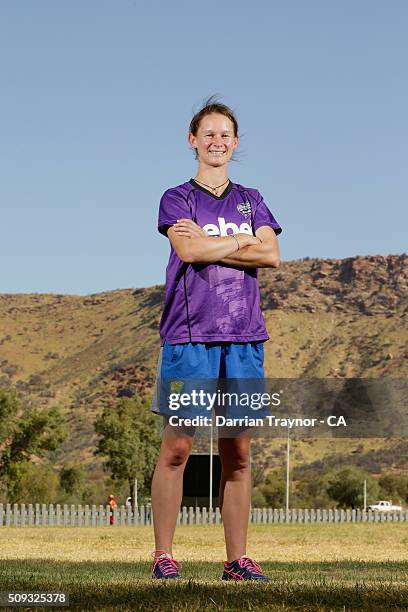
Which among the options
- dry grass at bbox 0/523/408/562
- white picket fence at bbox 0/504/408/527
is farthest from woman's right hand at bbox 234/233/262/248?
white picket fence at bbox 0/504/408/527

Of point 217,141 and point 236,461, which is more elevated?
point 217,141

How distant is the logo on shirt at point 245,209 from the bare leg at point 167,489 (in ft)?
4.48

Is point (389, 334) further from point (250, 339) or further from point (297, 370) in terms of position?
point (250, 339)

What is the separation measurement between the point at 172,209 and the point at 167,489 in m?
1.66

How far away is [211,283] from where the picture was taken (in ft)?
23.7

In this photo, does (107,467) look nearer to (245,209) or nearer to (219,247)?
Answer: (245,209)

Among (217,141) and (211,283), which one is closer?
(211,283)

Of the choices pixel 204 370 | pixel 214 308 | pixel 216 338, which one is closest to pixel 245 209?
pixel 214 308

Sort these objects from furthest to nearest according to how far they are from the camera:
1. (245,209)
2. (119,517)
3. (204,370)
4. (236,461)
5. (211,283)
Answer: (119,517)
(245,209)
(236,461)
(211,283)
(204,370)

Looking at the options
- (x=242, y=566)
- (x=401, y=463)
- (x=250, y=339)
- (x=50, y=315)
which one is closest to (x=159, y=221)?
(x=250, y=339)

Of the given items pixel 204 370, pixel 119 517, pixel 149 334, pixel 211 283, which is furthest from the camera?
pixel 149 334

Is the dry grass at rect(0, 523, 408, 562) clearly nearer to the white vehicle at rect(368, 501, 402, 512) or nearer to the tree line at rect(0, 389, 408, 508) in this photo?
the tree line at rect(0, 389, 408, 508)

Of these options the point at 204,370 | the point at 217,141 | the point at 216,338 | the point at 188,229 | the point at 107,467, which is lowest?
the point at 204,370

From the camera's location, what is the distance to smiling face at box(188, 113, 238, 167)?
7.60 m
